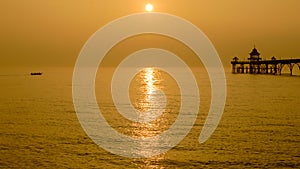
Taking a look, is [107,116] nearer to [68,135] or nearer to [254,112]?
[68,135]

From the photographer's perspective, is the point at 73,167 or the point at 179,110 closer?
the point at 73,167

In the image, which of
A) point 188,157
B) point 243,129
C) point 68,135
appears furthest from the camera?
point 243,129

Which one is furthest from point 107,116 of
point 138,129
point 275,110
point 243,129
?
point 275,110

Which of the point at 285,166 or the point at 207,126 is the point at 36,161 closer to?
the point at 285,166

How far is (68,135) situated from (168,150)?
28.2ft

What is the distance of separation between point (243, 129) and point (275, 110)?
1469cm

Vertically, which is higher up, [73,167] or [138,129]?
[138,129]

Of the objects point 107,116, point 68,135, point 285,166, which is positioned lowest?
point 285,166

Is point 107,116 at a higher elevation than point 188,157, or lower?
higher

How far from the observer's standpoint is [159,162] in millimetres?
24000

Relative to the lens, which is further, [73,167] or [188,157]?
[188,157]

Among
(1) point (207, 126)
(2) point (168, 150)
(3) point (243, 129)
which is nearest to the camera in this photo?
(2) point (168, 150)

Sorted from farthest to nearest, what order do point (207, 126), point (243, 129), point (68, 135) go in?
point (207, 126) → point (243, 129) → point (68, 135)

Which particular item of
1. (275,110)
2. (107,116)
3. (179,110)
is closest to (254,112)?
(275,110)
